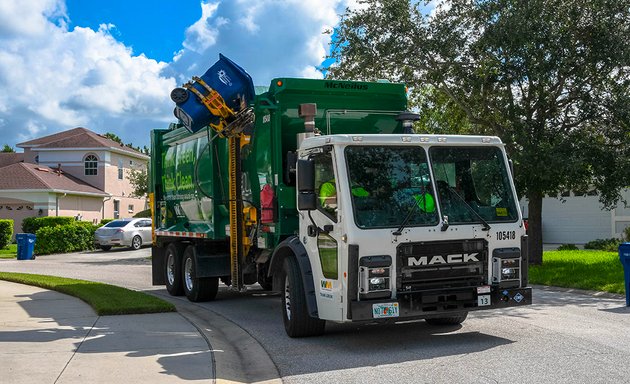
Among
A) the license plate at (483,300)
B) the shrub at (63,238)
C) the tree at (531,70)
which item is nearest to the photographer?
the license plate at (483,300)

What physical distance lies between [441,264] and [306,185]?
173 cm

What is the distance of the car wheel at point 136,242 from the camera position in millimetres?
32250

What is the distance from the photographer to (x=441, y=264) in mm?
8031

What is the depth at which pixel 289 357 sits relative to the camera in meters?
7.95

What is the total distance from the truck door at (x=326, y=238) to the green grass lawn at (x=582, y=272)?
292 inches

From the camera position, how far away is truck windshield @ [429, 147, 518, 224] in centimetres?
831

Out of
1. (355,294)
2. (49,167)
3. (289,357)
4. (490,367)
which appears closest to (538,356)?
(490,367)

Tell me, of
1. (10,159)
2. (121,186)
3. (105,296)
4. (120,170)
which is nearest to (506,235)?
(105,296)

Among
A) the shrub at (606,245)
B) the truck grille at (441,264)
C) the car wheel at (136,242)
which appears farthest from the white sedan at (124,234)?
the truck grille at (441,264)

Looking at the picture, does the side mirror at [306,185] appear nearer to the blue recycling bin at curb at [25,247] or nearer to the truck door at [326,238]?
the truck door at [326,238]

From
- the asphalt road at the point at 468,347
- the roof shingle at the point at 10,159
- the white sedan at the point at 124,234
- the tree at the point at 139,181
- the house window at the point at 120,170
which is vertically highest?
the roof shingle at the point at 10,159

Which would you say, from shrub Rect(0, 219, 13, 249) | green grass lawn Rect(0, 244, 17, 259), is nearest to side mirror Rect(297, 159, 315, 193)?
green grass lawn Rect(0, 244, 17, 259)

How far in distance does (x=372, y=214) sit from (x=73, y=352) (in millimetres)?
3558

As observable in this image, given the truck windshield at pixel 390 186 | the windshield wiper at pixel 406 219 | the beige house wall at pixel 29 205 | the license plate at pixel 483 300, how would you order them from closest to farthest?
the windshield wiper at pixel 406 219 < the truck windshield at pixel 390 186 < the license plate at pixel 483 300 < the beige house wall at pixel 29 205
